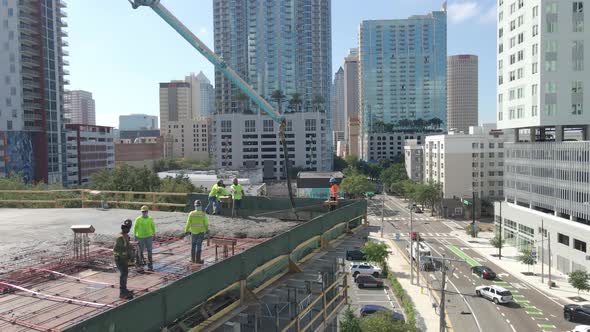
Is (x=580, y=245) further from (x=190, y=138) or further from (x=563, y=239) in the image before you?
(x=190, y=138)

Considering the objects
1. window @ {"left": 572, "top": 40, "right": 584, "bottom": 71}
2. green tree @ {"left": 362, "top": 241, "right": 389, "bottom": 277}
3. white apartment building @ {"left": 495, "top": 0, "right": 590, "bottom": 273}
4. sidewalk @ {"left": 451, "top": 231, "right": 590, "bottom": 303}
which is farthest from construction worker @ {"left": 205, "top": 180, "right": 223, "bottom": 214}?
window @ {"left": 572, "top": 40, "right": 584, "bottom": 71}

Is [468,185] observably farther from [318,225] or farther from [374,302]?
[318,225]

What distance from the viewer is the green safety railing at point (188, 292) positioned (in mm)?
6097

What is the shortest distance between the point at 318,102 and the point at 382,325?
108 m

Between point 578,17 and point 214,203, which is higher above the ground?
Result: point 578,17

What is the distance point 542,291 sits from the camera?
40.0 m

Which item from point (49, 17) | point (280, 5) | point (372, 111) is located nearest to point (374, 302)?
point (49, 17)

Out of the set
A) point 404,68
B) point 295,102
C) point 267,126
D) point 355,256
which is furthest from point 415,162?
point 355,256

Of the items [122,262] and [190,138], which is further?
[190,138]

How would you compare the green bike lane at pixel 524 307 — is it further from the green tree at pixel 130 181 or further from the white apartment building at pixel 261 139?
the white apartment building at pixel 261 139

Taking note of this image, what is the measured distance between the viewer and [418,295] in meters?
37.7

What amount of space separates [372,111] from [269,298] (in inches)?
6028

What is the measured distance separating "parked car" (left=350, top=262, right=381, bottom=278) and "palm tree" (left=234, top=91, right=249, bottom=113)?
84.6m

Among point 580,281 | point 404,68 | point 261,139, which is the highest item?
point 404,68
